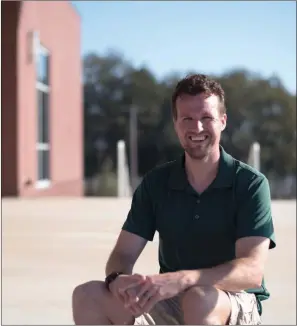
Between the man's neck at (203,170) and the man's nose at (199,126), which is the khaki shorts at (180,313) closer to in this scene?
the man's neck at (203,170)

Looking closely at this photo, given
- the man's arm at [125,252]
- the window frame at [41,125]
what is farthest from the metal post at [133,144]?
the man's arm at [125,252]

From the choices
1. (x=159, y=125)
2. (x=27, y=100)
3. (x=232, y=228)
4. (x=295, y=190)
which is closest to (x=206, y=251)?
(x=232, y=228)

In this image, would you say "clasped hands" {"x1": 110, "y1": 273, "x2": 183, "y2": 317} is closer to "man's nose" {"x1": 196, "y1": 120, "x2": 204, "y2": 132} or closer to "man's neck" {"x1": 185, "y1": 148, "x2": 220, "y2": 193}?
"man's neck" {"x1": 185, "y1": 148, "x2": 220, "y2": 193}

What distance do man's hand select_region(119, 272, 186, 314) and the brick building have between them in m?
7.67

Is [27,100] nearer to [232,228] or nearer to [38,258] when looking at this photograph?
[38,258]

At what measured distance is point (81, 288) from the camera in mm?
1883

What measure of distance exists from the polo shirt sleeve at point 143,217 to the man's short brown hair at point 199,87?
320mm

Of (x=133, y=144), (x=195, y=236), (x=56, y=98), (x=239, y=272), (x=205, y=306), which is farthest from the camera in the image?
(x=133, y=144)

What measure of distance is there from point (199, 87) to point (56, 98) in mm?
13803

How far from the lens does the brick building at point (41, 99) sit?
11.4 m

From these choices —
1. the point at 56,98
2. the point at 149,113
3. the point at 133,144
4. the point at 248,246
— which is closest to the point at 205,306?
the point at 248,246

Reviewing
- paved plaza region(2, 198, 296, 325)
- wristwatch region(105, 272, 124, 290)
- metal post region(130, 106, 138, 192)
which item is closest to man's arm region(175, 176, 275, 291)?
wristwatch region(105, 272, 124, 290)

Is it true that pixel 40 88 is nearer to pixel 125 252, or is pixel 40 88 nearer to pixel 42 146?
pixel 42 146

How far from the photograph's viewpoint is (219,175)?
1921mm
